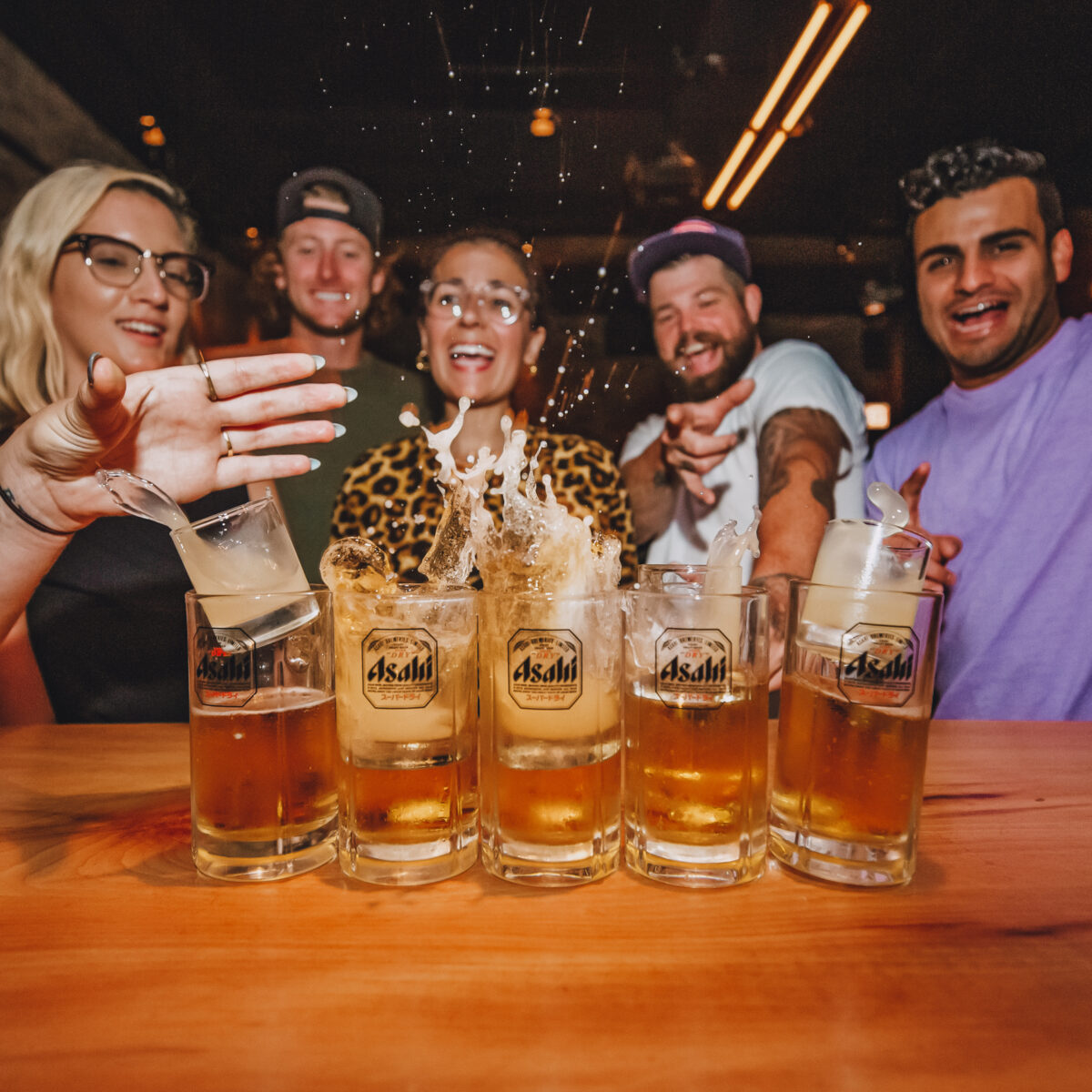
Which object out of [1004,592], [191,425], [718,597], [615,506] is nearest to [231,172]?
[191,425]

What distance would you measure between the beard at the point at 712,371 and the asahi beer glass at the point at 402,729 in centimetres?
117

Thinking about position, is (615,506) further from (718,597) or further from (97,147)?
(97,147)

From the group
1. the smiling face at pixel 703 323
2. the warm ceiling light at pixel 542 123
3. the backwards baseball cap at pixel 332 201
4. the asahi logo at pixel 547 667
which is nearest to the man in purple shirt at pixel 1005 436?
the smiling face at pixel 703 323

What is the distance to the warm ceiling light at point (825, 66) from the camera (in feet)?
5.30

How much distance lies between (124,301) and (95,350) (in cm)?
14

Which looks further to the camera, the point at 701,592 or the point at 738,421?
the point at 738,421

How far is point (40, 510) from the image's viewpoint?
138cm

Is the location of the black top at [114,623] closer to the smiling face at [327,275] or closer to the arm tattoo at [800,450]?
the smiling face at [327,275]

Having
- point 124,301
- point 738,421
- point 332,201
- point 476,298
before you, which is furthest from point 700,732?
point 124,301

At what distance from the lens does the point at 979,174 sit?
1.65 metres

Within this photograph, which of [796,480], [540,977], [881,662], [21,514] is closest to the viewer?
[540,977]

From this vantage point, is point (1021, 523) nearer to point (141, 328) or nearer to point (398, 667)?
point (398, 667)

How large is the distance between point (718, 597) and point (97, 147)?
1.89 m

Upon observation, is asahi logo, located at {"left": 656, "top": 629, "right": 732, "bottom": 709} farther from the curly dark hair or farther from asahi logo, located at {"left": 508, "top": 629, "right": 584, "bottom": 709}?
the curly dark hair
